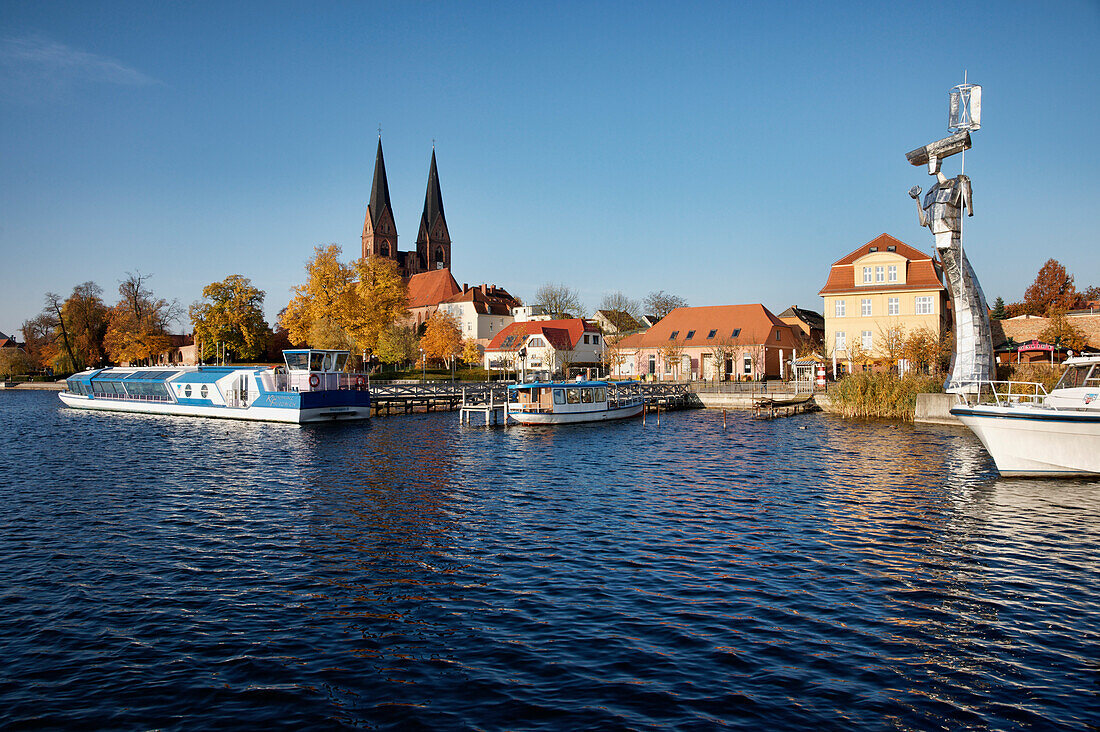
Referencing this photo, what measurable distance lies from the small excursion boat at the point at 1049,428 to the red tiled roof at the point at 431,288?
104462 mm

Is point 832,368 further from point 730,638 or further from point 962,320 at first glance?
point 730,638

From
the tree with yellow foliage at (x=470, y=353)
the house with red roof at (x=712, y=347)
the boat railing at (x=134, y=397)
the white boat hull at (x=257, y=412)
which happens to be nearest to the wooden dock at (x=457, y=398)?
the white boat hull at (x=257, y=412)

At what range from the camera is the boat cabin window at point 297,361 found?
4797cm

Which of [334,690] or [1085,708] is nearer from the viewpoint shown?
[1085,708]

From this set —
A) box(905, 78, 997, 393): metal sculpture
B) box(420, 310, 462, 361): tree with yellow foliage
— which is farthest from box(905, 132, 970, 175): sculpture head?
box(420, 310, 462, 361): tree with yellow foliage

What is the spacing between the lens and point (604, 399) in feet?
152

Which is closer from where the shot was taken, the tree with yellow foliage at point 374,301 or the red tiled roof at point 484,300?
the tree with yellow foliage at point 374,301

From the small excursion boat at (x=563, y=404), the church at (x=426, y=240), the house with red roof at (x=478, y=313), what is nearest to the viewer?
the small excursion boat at (x=563, y=404)

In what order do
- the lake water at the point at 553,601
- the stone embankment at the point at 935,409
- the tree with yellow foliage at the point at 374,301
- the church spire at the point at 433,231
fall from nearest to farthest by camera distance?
the lake water at the point at 553,601 < the stone embankment at the point at 935,409 < the tree with yellow foliage at the point at 374,301 < the church spire at the point at 433,231

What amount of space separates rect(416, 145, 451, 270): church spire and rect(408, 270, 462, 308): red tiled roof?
6.80m

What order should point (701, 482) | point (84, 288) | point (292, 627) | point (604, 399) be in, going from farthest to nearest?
point (84, 288)
point (604, 399)
point (701, 482)
point (292, 627)

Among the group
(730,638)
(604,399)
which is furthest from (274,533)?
(604,399)

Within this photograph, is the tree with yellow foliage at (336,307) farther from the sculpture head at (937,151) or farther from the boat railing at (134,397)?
the sculpture head at (937,151)

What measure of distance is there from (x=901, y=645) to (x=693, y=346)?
63202 millimetres
